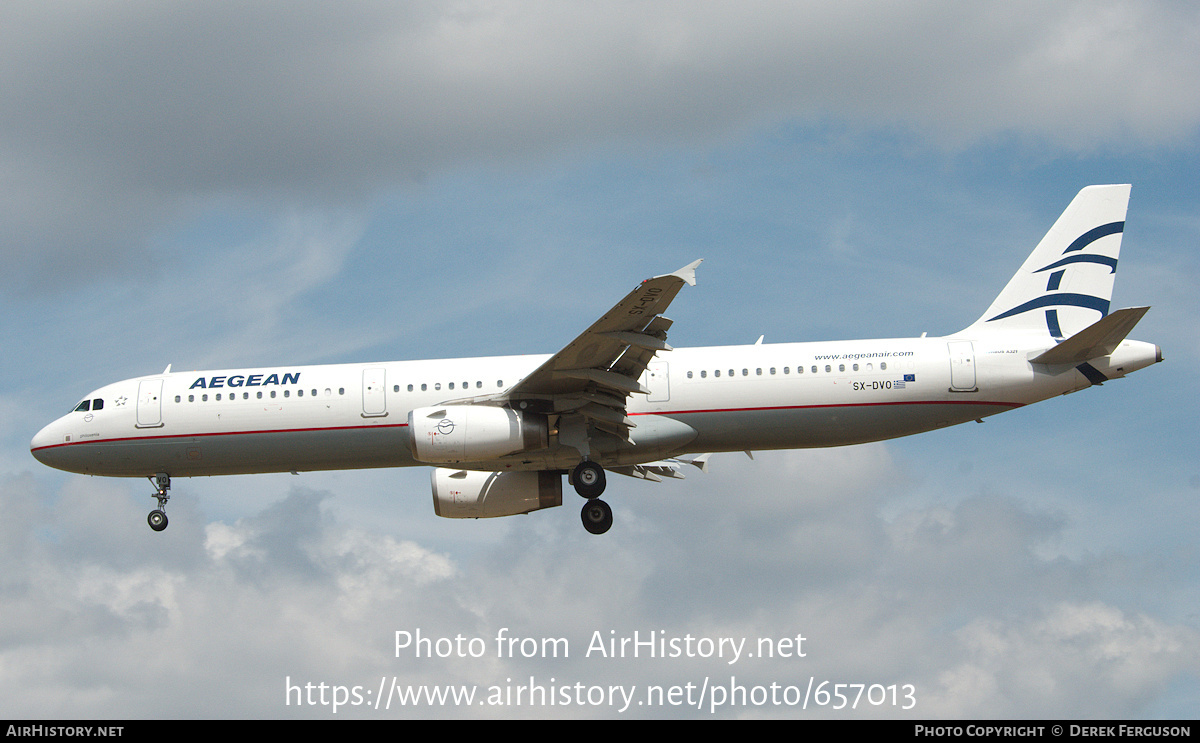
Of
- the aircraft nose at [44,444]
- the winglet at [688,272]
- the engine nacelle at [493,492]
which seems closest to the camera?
the winglet at [688,272]

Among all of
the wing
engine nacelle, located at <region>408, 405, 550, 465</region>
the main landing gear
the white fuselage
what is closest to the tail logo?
the white fuselage

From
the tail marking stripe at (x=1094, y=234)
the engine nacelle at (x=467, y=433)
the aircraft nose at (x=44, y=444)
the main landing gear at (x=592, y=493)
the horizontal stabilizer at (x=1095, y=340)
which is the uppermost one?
the tail marking stripe at (x=1094, y=234)

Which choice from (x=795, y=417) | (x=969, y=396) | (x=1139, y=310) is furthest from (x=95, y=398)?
(x=1139, y=310)

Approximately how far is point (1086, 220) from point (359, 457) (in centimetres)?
1788

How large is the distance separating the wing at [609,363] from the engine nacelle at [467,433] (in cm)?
70

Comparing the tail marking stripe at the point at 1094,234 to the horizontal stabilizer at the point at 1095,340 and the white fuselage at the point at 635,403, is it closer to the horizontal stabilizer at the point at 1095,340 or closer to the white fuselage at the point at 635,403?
the white fuselage at the point at 635,403

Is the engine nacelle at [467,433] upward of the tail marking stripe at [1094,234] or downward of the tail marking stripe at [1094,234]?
downward

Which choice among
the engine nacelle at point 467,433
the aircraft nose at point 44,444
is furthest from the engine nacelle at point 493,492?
the aircraft nose at point 44,444

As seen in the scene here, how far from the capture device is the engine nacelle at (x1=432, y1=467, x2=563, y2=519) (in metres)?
29.3

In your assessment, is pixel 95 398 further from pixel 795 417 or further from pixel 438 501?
pixel 795 417

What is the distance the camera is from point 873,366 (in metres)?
26.7

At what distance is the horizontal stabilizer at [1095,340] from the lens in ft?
81.4

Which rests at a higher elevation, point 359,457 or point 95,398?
point 95,398

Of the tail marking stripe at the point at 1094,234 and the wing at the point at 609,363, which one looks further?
the tail marking stripe at the point at 1094,234
